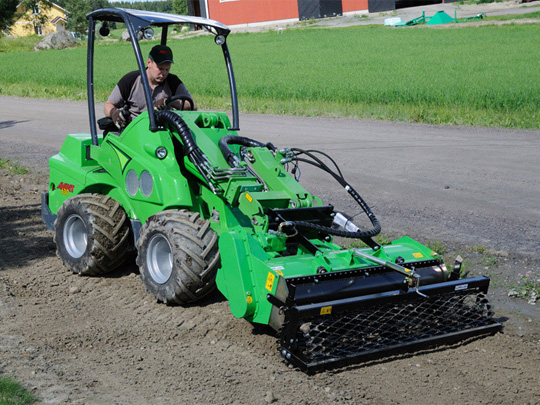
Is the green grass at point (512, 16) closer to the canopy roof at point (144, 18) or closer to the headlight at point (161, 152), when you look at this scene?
the canopy roof at point (144, 18)

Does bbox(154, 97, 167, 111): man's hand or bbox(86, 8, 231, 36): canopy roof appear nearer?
bbox(86, 8, 231, 36): canopy roof

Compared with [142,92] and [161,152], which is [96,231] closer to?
[161,152]

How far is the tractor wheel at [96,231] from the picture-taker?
558 centimetres

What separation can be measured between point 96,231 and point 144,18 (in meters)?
1.80

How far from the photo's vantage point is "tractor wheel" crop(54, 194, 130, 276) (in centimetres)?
558

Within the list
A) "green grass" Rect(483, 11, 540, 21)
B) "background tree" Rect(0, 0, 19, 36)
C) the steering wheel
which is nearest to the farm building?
"green grass" Rect(483, 11, 540, 21)

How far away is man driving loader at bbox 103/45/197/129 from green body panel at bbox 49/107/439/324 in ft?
1.17

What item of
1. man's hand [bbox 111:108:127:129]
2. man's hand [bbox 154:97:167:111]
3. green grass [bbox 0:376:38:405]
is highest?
man's hand [bbox 154:97:167:111]

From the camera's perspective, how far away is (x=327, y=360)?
406cm

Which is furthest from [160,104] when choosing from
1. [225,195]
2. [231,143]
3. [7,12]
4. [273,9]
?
[273,9]

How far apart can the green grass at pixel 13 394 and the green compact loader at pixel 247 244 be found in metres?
1.36

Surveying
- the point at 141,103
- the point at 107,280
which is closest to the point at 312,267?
the point at 107,280

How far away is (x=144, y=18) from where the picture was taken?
5.45 meters

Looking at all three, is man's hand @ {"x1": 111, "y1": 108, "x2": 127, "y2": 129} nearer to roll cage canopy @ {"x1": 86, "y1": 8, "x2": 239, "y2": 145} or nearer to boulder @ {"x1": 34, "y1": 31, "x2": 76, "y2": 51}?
roll cage canopy @ {"x1": 86, "y1": 8, "x2": 239, "y2": 145}
